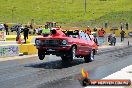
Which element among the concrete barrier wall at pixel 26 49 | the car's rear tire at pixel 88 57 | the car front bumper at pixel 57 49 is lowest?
the concrete barrier wall at pixel 26 49

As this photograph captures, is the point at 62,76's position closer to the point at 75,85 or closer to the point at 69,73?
the point at 69,73

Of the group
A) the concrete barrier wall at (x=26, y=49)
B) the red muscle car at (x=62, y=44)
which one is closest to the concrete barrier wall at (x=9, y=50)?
the concrete barrier wall at (x=26, y=49)

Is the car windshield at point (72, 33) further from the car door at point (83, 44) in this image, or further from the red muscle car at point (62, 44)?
the car door at point (83, 44)

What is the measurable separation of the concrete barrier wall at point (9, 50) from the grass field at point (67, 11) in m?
57.7

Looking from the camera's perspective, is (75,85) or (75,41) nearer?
(75,85)

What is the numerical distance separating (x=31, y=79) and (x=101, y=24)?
240ft

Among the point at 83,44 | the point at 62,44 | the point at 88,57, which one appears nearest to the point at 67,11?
the point at 88,57

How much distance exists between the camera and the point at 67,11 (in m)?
114

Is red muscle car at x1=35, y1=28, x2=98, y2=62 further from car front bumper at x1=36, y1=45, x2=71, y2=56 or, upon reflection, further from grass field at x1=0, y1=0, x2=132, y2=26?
grass field at x1=0, y1=0, x2=132, y2=26

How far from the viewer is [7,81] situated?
601 inches

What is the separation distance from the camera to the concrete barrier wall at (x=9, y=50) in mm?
28366

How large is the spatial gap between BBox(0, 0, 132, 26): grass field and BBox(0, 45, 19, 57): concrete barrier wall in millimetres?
57696

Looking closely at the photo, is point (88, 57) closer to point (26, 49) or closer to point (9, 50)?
point (9, 50)

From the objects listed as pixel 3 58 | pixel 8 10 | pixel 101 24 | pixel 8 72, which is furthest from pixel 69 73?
pixel 8 10
